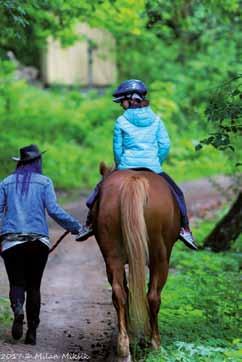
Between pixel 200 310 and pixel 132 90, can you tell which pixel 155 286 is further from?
pixel 200 310

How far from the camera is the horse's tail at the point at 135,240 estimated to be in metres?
7.45

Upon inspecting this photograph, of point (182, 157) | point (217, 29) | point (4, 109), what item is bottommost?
point (182, 157)

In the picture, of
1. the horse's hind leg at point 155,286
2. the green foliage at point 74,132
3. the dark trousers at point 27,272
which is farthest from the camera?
the green foliage at point 74,132

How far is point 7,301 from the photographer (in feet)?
32.7

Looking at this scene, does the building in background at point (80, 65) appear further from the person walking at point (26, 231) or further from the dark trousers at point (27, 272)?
the dark trousers at point (27, 272)

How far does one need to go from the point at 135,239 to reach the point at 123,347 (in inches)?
35.9

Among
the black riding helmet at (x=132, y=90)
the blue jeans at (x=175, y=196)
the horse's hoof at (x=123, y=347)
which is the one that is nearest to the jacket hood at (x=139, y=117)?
the black riding helmet at (x=132, y=90)

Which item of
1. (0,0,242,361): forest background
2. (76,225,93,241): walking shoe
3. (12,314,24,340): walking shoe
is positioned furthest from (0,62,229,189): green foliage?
(12,314,24,340): walking shoe

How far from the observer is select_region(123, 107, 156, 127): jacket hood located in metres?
8.20

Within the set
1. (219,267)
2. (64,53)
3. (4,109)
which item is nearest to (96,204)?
(219,267)

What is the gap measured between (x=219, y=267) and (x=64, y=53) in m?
19.1

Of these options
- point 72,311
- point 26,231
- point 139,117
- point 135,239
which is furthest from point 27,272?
point 72,311

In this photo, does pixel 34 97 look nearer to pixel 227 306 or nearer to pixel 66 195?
pixel 66 195

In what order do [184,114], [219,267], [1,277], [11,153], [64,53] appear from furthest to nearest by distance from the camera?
[64,53]
[184,114]
[11,153]
[219,267]
[1,277]
